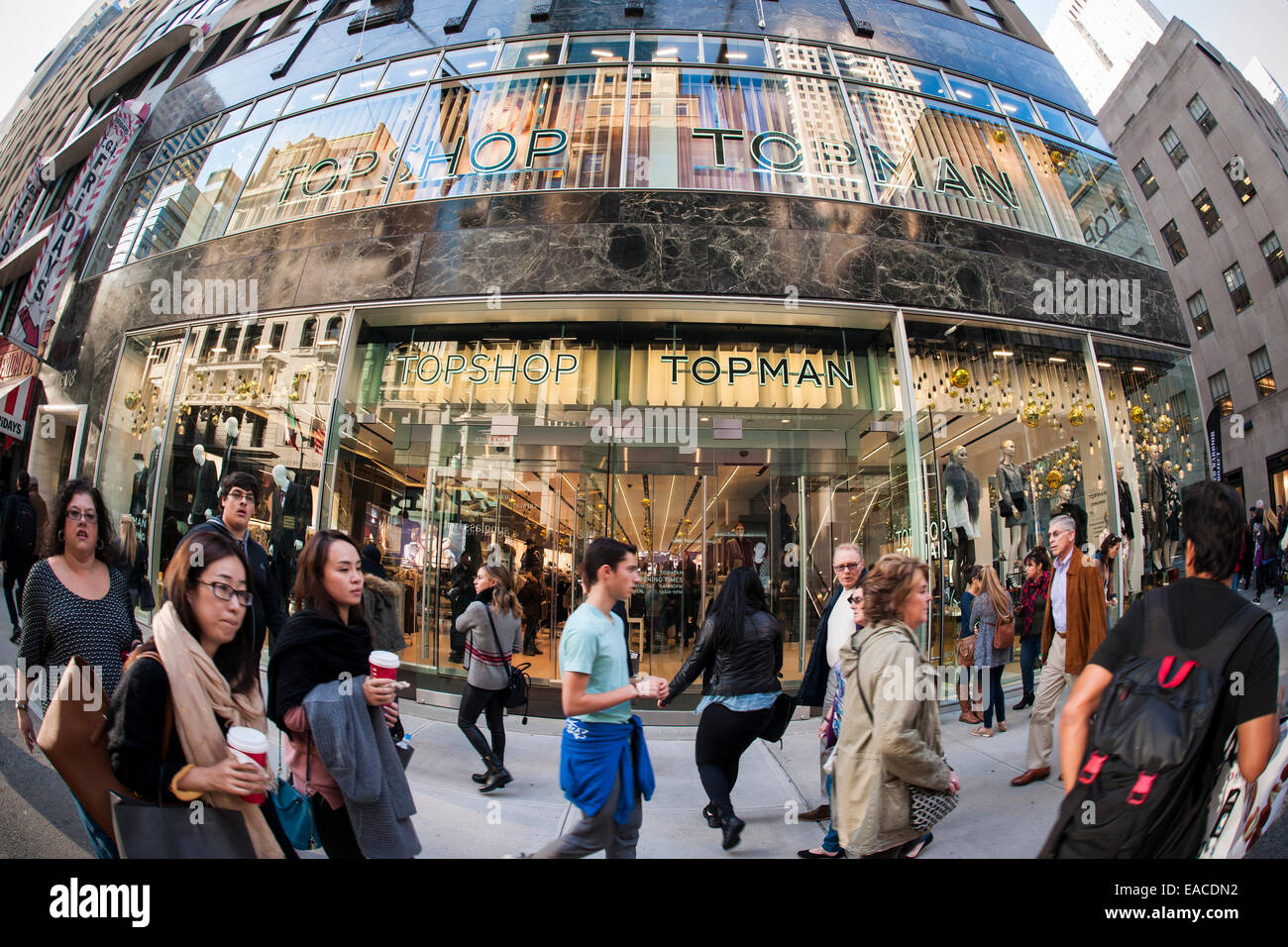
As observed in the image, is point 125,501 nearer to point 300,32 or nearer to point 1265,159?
point 300,32

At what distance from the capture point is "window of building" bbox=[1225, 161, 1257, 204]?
456 centimetres

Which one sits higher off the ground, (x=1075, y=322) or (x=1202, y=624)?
(x=1075, y=322)

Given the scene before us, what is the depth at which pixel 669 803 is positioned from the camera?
3.86m

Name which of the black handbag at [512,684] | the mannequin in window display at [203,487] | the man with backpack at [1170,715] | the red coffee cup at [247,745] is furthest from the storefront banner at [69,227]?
the man with backpack at [1170,715]

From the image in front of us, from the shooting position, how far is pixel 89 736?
6.89 feet

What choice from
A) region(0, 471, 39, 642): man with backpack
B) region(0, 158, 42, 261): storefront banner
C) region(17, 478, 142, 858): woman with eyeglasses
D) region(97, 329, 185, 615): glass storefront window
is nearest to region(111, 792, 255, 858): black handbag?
region(17, 478, 142, 858): woman with eyeglasses

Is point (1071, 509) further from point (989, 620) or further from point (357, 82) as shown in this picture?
point (357, 82)

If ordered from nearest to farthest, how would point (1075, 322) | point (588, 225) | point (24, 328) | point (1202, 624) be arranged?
1. point (1202, 624)
2. point (24, 328)
3. point (588, 225)
4. point (1075, 322)

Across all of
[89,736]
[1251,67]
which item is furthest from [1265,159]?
[89,736]

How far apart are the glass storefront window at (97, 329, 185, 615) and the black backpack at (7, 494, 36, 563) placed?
1.44 feet

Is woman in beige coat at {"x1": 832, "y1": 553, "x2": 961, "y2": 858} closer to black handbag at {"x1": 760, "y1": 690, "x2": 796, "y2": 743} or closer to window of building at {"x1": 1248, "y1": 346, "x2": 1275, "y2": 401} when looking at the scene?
black handbag at {"x1": 760, "y1": 690, "x2": 796, "y2": 743}

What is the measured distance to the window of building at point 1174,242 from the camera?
6141 millimetres

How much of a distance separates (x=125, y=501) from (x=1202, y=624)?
708cm

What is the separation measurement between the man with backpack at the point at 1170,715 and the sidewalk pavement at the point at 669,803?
1.39m
